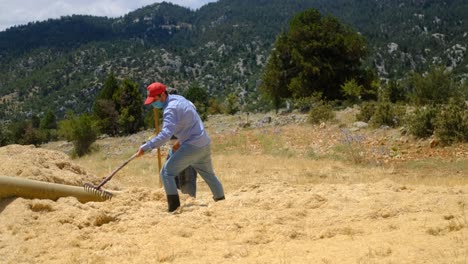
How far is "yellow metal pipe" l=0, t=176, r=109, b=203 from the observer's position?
6.22 metres

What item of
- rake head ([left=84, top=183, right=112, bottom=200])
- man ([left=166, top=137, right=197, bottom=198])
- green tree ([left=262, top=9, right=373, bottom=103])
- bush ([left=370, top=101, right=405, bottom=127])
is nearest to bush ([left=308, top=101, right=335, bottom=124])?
bush ([left=370, top=101, right=405, bottom=127])

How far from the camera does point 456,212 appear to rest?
16.4 feet

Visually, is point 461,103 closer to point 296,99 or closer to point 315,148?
point 315,148

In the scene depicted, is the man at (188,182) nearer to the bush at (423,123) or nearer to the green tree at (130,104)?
the bush at (423,123)

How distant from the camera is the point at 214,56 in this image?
5389 inches

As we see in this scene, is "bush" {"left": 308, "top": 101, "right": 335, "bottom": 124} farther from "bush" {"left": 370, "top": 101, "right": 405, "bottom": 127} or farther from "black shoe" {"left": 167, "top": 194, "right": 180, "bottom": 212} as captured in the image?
"black shoe" {"left": 167, "top": 194, "right": 180, "bottom": 212}

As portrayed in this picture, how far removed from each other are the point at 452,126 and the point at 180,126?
1075 centimetres

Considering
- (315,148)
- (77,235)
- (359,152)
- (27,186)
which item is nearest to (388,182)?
(77,235)

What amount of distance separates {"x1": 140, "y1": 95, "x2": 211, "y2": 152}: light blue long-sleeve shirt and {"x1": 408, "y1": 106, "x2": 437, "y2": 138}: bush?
1079 cm

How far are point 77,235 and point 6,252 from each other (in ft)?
2.33

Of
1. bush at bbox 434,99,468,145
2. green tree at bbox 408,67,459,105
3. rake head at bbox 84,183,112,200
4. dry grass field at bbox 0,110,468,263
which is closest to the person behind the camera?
dry grass field at bbox 0,110,468,263

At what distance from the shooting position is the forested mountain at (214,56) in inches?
4006

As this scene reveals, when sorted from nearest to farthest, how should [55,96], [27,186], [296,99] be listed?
[27,186]
[296,99]
[55,96]

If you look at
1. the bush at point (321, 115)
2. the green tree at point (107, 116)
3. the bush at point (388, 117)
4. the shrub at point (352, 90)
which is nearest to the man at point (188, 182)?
the bush at point (388, 117)
